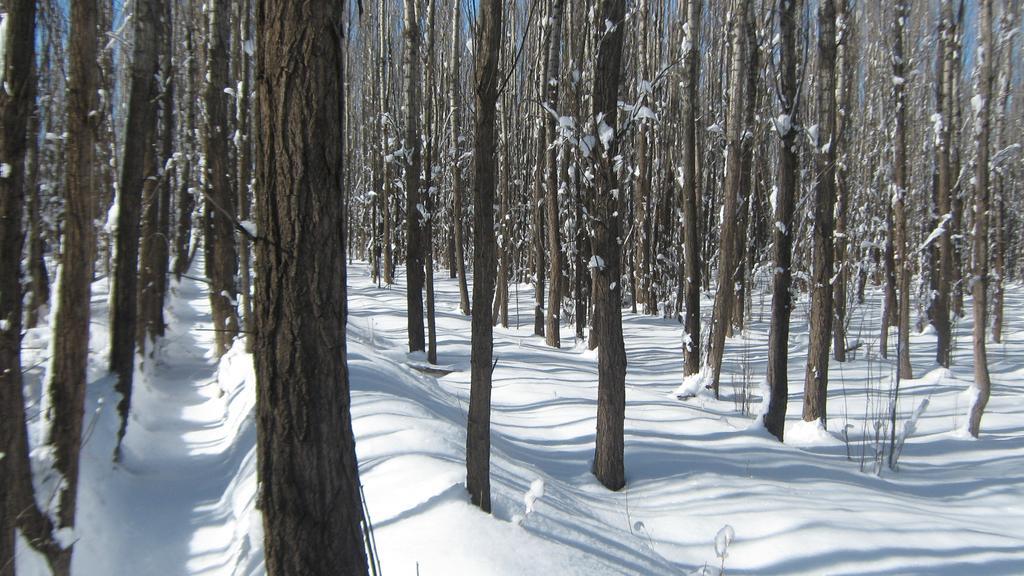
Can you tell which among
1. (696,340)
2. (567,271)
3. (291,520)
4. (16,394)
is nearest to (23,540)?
(16,394)

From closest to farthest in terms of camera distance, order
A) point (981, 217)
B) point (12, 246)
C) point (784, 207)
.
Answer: point (12, 246) < point (784, 207) < point (981, 217)

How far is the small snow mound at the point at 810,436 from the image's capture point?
7602 mm

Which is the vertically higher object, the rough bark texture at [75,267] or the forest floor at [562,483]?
the rough bark texture at [75,267]

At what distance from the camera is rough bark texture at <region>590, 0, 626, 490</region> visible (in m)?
4.85

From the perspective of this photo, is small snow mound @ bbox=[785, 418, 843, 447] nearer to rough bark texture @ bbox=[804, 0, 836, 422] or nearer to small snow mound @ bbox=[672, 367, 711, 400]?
rough bark texture @ bbox=[804, 0, 836, 422]

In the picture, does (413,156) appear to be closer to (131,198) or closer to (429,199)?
(429,199)

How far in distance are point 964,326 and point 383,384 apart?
1783cm

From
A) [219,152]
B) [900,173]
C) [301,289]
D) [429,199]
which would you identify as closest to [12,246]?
[301,289]

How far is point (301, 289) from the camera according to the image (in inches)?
85.7

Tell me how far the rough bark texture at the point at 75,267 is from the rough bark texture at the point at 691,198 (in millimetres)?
7511

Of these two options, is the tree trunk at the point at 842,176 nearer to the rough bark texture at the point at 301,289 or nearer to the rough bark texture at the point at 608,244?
the rough bark texture at the point at 608,244

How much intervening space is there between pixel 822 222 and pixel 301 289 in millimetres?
6664

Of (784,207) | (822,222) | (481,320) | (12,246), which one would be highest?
(784,207)

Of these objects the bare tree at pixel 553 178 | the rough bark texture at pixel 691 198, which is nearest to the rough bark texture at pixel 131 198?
the bare tree at pixel 553 178
